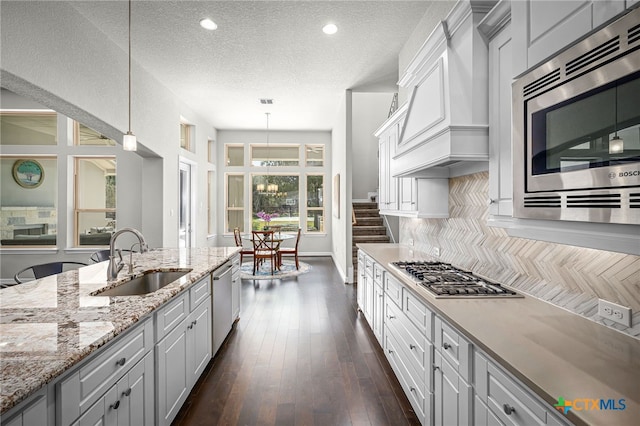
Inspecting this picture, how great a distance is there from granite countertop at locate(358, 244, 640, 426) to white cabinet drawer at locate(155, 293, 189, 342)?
154 cm

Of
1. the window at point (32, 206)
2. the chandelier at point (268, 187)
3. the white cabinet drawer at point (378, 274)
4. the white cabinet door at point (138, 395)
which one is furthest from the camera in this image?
the chandelier at point (268, 187)

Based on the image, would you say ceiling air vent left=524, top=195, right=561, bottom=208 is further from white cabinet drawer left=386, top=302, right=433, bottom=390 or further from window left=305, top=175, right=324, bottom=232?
window left=305, top=175, right=324, bottom=232

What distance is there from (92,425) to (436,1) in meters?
4.21

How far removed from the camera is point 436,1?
333cm

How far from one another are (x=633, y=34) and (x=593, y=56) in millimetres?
132

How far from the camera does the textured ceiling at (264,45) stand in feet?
11.6

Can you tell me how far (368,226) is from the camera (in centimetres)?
787

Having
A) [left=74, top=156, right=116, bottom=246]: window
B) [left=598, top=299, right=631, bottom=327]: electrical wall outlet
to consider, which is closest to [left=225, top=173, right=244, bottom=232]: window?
[left=74, top=156, right=116, bottom=246]: window

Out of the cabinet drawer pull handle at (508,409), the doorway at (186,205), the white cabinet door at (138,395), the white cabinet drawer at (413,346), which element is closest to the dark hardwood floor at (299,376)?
the white cabinet drawer at (413,346)

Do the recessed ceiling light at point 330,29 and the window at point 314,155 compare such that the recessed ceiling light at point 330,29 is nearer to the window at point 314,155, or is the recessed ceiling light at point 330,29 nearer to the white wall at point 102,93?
the white wall at point 102,93

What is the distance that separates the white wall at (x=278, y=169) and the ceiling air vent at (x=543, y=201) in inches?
308

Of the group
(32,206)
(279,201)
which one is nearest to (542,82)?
(32,206)

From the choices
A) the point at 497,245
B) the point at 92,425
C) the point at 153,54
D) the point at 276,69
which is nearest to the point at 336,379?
the point at 497,245

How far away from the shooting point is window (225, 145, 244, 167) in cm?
937
